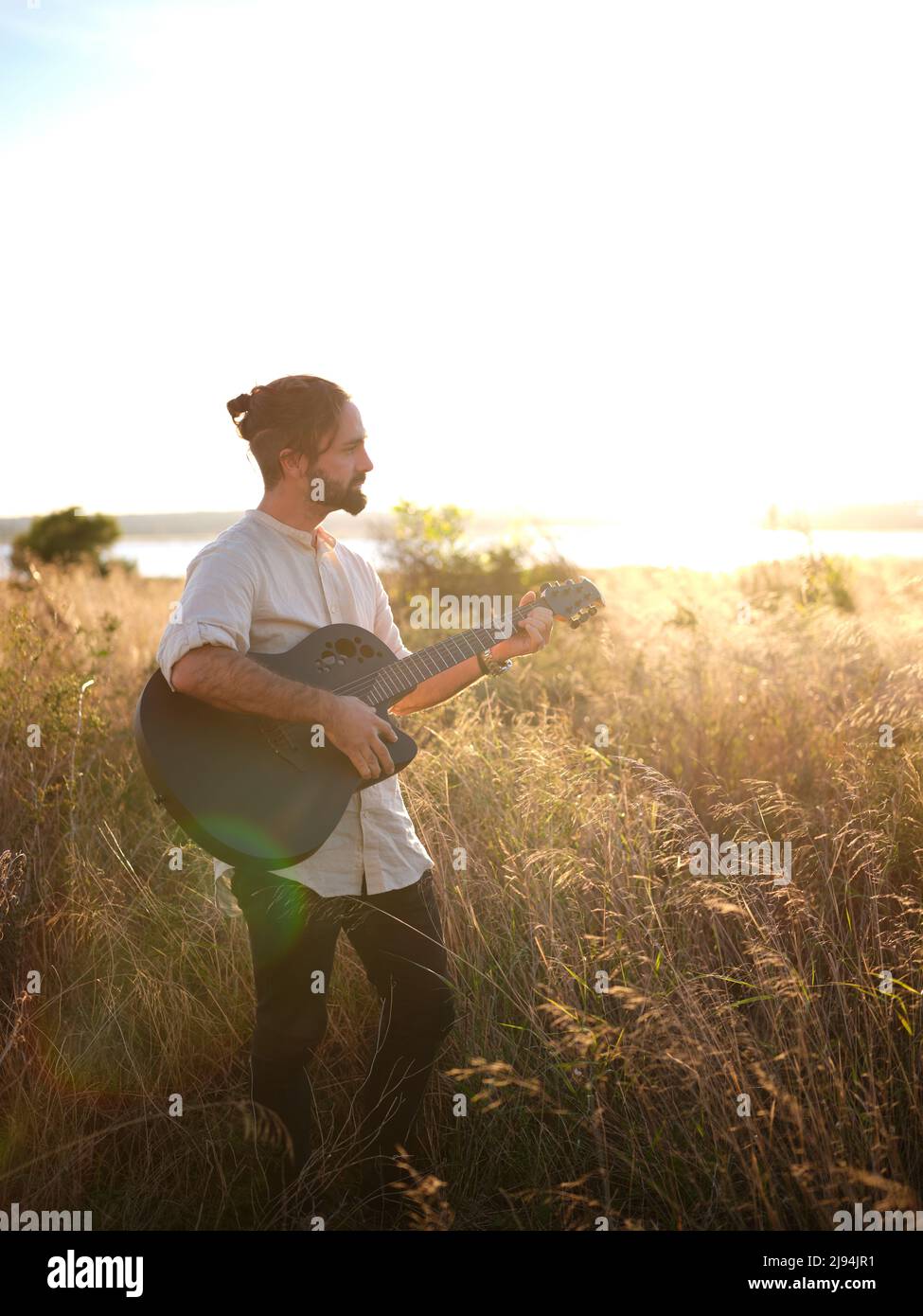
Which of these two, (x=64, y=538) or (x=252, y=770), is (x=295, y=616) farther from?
(x=64, y=538)

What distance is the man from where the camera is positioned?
2396 millimetres

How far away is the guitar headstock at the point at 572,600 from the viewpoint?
3354mm

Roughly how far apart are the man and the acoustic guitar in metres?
0.08

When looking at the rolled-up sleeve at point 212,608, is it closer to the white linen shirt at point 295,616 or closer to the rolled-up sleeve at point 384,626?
the white linen shirt at point 295,616

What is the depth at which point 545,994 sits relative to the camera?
9.80 ft

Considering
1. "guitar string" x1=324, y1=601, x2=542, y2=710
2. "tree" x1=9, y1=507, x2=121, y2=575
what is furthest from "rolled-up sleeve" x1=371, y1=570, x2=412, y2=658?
"tree" x1=9, y1=507, x2=121, y2=575

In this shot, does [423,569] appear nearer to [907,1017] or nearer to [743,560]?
[743,560]

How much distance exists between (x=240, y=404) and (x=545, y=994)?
83.5 inches

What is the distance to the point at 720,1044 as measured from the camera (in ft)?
8.32

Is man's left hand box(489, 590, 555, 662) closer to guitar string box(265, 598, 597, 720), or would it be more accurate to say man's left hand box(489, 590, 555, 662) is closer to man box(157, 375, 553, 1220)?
guitar string box(265, 598, 597, 720)

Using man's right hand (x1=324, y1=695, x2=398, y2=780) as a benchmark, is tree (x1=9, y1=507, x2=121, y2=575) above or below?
above

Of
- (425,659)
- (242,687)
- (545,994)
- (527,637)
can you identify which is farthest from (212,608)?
(545,994)

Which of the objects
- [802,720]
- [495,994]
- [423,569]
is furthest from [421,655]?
[423,569]

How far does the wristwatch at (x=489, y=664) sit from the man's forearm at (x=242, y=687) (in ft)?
2.67
